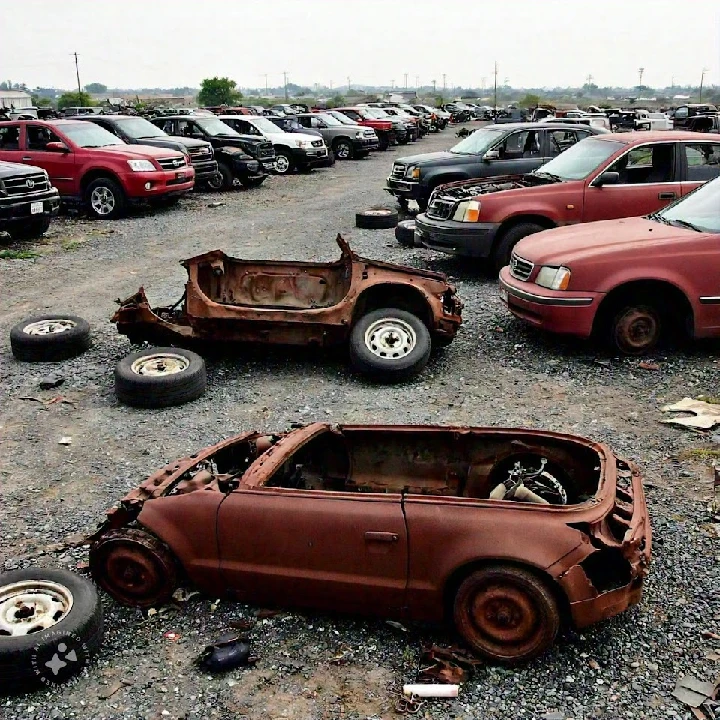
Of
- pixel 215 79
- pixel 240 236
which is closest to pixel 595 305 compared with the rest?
pixel 240 236

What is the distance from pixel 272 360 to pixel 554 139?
7.67 m

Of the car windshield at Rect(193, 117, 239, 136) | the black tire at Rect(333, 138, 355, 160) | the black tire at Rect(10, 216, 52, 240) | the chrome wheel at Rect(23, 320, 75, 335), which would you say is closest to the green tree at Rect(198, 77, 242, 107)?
the black tire at Rect(333, 138, 355, 160)

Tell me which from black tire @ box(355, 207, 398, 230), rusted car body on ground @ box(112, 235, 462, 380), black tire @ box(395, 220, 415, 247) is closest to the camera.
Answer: rusted car body on ground @ box(112, 235, 462, 380)

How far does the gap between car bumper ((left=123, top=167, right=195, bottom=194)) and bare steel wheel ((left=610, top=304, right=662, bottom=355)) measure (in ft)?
34.4

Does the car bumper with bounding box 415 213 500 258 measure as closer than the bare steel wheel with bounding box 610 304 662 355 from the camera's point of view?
No

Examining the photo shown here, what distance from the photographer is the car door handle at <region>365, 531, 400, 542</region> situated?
11.7 ft

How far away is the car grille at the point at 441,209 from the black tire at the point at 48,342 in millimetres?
4875

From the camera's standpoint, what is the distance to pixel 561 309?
7176 millimetres

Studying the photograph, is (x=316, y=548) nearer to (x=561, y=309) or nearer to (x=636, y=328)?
(x=561, y=309)

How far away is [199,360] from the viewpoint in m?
6.75

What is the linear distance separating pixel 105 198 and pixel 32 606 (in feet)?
42.5

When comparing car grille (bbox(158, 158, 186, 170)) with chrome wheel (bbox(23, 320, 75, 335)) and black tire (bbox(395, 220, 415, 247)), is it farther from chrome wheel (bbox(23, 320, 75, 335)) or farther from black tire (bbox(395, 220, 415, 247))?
chrome wheel (bbox(23, 320, 75, 335))

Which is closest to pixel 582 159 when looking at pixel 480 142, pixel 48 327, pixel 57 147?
pixel 480 142

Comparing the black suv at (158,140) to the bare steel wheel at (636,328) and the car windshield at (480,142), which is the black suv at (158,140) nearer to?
the car windshield at (480,142)
